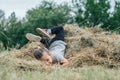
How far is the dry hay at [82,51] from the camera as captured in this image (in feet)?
32.9

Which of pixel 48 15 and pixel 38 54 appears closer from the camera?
pixel 38 54

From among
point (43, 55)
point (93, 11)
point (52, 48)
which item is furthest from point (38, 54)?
point (93, 11)

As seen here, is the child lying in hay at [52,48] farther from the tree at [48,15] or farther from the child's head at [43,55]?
the tree at [48,15]

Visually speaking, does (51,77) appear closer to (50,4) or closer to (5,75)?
(5,75)

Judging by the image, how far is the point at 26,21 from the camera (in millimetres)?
30859

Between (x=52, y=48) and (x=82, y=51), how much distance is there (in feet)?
2.91

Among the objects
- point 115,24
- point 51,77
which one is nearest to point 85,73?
point 51,77

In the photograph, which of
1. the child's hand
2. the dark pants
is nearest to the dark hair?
the child's hand

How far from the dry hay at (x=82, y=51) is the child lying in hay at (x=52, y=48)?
135 mm

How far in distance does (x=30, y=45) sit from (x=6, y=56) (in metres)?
2.52

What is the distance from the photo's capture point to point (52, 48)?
39.8 ft

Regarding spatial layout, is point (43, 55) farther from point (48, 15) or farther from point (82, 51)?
point (48, 15)

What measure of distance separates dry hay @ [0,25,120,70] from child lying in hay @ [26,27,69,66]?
13cm

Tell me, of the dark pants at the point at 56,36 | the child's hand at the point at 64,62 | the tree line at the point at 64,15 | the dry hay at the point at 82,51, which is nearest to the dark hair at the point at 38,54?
the dry hay at the point at 82,51
